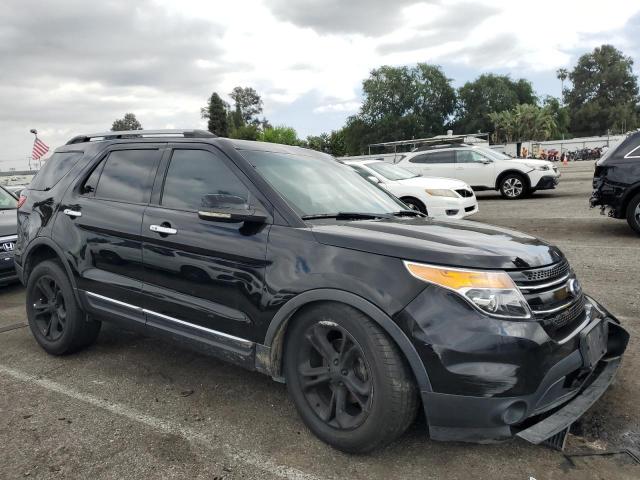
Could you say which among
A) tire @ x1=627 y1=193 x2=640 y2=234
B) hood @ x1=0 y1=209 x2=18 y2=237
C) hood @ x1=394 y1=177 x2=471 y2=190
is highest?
hood @ x1=0 y1=209 x2=18 y2=237

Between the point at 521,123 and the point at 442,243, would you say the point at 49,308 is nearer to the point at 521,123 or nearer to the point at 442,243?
the point at 442,243

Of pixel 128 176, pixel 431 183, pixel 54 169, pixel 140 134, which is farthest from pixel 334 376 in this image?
pixel 431 183

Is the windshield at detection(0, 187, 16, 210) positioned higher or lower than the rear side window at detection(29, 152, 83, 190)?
lower

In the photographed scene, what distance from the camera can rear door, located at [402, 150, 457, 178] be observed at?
49.3 feet

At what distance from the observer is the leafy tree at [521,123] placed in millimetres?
71875

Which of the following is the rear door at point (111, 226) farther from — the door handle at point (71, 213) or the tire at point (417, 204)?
the tire at point (417, 204)

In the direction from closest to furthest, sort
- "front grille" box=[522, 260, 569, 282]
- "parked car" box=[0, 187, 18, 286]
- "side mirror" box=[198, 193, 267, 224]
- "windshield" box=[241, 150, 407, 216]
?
"front grille" box=[522, 260, 569, 282], "side mirror" box=[198, 193, 267, 224], "windshield" box=[241, 150, 407, 216], "parked car" box=[0, 187, 18, 286]

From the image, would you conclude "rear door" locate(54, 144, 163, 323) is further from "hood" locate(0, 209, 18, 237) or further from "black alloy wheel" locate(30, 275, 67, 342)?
"hood" locate(0, 209, 18, 237)

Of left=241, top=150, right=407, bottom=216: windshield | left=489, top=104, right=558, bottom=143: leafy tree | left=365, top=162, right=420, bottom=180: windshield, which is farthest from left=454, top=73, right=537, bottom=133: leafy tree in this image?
left=241, top=150, right=407, bottom=216: windshield

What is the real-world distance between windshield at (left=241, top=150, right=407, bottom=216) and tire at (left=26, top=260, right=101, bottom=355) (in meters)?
1.93

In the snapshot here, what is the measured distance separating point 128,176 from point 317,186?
1459 mm

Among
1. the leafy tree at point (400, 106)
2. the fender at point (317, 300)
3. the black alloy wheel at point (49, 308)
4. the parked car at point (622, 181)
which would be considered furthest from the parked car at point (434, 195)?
the leafy tree at point (400, 106)

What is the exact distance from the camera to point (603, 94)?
3733 inches

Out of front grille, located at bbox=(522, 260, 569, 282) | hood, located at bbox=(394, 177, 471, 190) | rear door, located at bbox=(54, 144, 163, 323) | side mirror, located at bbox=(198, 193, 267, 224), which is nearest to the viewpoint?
front grille, located at bbox=(522, 260, 569, 282)
